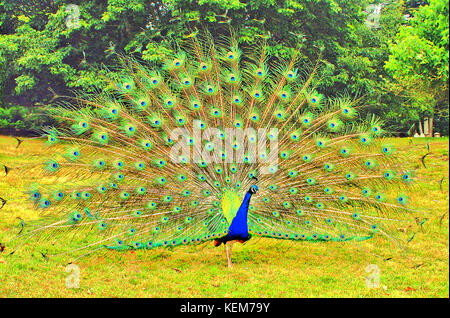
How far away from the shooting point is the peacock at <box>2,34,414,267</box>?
5.38 meters

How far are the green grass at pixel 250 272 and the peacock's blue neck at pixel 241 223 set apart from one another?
63cm

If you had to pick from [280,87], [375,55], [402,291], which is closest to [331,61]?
[375,55]

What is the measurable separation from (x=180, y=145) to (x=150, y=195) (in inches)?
29.1

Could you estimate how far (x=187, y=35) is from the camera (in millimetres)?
17766

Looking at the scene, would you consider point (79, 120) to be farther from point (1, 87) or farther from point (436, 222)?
point (1, 87)

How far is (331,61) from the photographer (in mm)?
20172

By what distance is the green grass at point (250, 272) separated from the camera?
16.7 feet

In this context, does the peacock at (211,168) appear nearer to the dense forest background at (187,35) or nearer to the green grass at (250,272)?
the green grass at (250,272)

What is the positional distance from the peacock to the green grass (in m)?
0.39

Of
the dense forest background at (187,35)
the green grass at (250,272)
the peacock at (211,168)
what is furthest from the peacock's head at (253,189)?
the dense forest background at (187,35)

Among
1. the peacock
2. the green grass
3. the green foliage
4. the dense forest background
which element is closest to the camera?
the green grass

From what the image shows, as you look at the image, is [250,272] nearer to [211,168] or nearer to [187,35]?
[211,168]

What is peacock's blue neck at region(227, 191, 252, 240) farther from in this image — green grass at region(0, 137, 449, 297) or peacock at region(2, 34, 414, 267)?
green grass at region(0, 137, 449, 297)

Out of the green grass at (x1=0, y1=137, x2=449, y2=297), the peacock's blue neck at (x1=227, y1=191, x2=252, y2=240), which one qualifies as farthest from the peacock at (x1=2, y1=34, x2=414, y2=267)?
the green grass at (x1=0, y1=137, x2=449, y2=297)
